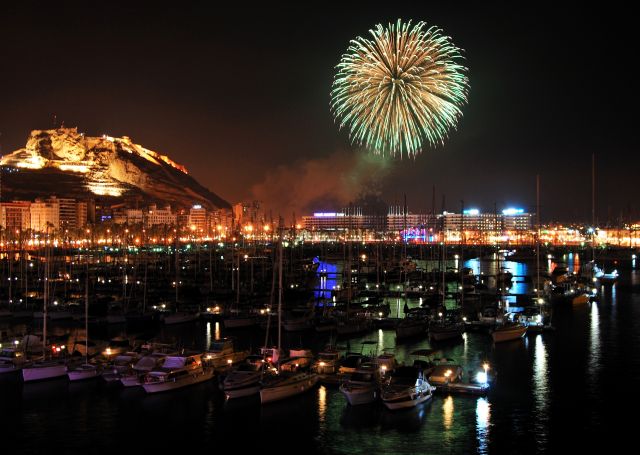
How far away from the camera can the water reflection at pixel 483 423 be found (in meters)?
14.3

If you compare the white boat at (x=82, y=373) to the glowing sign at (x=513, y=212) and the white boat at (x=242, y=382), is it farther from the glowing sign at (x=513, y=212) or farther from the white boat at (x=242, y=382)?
the glowing sign at (x=513, y=212)

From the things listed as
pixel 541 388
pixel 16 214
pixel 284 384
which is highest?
pixel 16 214

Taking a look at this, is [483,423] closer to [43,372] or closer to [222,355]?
[222,355]

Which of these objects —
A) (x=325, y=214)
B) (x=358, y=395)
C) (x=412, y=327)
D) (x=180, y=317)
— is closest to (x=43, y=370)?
(x=358, y=395)

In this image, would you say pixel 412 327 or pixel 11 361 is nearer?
pixel 11 361

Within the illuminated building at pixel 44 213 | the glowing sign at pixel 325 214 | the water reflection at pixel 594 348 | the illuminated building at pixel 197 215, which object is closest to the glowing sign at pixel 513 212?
the glowing sign at pixel 325 214

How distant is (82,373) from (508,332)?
15435 mm

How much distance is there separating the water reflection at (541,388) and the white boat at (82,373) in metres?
12.5

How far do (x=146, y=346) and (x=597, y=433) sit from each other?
1330cm

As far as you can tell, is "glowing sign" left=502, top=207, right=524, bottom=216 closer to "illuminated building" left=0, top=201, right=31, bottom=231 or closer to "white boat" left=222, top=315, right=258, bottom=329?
"illuminated building" left=0, top=201, right=31, bottom=231

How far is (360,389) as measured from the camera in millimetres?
16406

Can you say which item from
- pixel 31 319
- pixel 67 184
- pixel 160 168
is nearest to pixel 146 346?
pixel 31 319

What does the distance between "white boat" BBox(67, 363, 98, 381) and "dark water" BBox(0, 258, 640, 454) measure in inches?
11.4

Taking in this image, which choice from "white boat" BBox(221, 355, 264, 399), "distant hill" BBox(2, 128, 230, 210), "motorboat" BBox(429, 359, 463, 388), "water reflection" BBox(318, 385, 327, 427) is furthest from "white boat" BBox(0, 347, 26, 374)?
"distant hill" BBox(2, 128, 230, 210)
